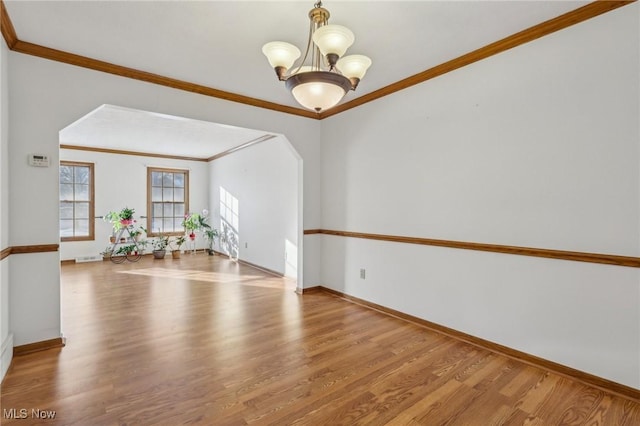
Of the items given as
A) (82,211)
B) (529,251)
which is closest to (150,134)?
(82,211)

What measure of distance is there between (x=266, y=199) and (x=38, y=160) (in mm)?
3644

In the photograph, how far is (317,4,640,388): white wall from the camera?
2133 millimetres

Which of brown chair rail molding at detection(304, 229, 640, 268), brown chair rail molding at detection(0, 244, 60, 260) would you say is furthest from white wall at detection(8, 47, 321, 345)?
brown chair rail molding at detection(304, 229, 640, 268)

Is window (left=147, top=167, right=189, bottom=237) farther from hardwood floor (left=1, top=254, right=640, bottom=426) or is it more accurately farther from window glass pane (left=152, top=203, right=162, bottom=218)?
hardwood floor (left=1, top=254, right=640, bottom=426)

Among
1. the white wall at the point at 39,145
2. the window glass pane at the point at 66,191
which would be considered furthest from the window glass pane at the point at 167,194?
the white wall at the point at 39,145

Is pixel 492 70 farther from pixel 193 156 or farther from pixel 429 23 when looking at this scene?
pixel 193 156

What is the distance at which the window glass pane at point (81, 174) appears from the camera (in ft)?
23.1

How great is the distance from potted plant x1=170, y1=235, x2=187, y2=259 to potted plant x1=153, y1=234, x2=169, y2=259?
0.22 meters

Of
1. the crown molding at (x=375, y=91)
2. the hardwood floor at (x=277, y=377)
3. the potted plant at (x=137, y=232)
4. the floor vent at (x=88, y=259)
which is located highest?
the crown molding at (x=375, y=91)

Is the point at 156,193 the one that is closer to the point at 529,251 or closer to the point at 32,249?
the point at 32,249

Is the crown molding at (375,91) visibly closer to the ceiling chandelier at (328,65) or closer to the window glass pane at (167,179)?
the ceiling chandelier at (328,65)

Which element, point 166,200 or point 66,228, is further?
point 166,200

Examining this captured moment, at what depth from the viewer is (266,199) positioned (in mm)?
6062

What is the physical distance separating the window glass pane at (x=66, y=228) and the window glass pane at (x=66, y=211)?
9 centimetres
